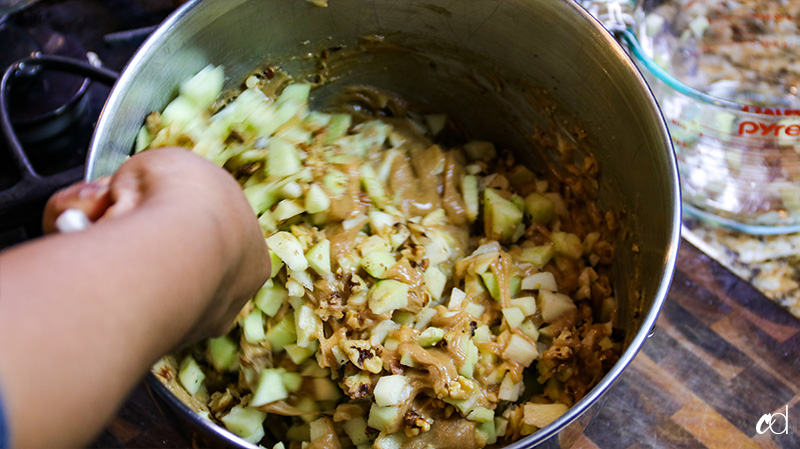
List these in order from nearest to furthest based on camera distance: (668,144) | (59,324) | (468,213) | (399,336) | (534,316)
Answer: (59,324), (668,144), (399,336), (534,316), (468,213)

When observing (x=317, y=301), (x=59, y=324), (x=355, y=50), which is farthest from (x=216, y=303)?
(x=355, y=50)

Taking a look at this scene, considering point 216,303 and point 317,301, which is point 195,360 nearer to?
point 317,301

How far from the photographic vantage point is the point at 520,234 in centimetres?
134

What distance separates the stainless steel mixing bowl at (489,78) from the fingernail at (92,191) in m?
0.25

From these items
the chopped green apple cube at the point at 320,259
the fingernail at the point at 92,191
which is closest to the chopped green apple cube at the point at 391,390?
the chopped green apple cube at the point at 320,259

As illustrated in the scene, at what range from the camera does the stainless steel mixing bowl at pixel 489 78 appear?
100 centimetres

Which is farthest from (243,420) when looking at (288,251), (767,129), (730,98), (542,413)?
(730,98)

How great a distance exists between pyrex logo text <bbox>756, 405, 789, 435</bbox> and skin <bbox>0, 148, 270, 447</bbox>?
1092 millimetres

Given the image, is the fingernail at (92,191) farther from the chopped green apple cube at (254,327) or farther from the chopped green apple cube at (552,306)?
the chopped green apple cube at (552,306)

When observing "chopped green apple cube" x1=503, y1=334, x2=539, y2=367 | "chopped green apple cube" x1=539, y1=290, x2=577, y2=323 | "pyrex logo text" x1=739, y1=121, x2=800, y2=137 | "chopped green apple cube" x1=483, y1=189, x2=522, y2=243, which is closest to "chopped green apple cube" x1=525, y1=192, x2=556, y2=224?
"chopped green apple cube" x1=483, y1=189, x2=522, y2=243

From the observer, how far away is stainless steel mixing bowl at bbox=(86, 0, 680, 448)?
39.5 inches

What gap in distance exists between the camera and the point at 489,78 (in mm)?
1370

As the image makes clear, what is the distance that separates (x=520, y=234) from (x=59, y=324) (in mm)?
993

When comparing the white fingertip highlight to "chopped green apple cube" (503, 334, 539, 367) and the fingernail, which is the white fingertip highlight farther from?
"chopped green apple cube" (503, 334, 539, 367)
